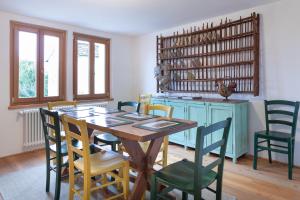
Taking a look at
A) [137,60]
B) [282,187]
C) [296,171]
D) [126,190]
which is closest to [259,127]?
[296,171]

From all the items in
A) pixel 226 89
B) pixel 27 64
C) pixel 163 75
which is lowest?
pixel 226 89

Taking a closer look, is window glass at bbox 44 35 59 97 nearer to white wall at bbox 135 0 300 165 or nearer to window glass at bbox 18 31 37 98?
window glass at bbox 18 31 37 98

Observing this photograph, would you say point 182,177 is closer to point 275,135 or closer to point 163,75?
point 275,135

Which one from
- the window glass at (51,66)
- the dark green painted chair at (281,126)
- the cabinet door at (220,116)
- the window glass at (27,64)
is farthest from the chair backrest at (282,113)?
the window glass at (27,64)

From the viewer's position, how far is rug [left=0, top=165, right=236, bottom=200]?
2.39 meters

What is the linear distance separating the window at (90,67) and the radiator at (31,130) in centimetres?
90

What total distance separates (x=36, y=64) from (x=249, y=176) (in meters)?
3.84

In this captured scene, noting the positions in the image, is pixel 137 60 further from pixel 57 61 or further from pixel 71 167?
pixel 71 167

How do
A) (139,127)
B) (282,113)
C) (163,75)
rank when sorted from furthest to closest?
(163,75) < (282,113) < (139,127)

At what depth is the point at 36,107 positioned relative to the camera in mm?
3957

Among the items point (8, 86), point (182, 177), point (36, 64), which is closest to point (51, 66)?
point (36, 64)

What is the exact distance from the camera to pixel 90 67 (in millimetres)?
4789

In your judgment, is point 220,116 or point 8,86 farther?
point 8,86

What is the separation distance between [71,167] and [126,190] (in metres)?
0.55
